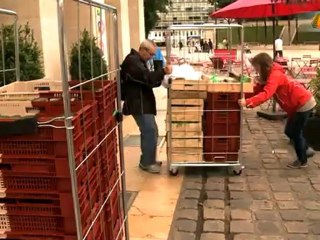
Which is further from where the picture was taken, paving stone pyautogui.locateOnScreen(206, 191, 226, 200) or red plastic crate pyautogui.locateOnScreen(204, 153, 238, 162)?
red plastic crate pyautogui.locateOnScreen(204, 153, 238, 162)

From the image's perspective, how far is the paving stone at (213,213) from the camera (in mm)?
4996

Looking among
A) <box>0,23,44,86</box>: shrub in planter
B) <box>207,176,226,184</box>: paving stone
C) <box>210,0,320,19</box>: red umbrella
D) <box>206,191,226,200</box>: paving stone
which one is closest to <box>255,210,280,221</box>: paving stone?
<box>206,191,226,200</box>: paving stone

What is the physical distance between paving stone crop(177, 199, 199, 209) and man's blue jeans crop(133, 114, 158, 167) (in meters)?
1.16

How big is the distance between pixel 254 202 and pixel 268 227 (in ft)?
2.34

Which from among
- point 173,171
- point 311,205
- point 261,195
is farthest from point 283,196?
point 173,171

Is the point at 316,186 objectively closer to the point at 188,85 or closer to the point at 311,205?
the point at 311,205

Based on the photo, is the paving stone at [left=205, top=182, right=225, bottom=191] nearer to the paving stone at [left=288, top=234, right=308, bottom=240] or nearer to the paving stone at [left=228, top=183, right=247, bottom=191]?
the paving stone at [left=228, top=183, right=247, bottom=191]

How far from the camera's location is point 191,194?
18.7 ft

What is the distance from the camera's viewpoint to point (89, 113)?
9.37 ft

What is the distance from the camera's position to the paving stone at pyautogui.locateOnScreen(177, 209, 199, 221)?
16.4 ft

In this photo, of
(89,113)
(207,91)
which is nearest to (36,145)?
(89,113)

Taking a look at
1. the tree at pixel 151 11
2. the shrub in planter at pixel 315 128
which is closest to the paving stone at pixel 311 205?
the shrub in planter at pixel 315 128

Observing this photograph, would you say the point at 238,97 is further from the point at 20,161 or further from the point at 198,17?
the point at 198,17

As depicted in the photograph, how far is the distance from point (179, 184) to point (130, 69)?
156cm
